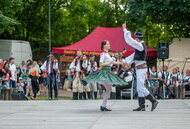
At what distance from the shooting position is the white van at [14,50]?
33688 mm

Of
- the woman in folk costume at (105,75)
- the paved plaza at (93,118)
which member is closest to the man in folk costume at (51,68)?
the paved plaza at (93,118)

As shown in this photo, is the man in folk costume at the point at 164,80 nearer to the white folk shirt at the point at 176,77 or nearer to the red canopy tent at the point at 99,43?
the white folk shirt at the point at 176,77

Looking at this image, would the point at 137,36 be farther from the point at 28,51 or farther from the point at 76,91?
the point at 28,51

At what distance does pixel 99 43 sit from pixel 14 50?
4839mm

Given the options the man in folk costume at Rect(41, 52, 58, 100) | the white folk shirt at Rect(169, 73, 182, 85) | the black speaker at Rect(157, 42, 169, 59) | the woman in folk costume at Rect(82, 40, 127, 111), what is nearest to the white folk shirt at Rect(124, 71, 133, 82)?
the black speaker at Rect(157, 42, 169, 59)

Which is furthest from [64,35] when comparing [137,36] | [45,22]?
[137,36]

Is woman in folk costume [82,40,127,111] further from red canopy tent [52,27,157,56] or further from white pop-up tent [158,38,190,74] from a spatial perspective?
white pop-up tent [158,38,190,74]

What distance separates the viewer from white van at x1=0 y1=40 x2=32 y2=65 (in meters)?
33.7

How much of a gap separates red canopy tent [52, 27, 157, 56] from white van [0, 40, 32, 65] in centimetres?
237

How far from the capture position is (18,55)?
33812 mm

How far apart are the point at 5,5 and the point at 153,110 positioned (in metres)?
24.6

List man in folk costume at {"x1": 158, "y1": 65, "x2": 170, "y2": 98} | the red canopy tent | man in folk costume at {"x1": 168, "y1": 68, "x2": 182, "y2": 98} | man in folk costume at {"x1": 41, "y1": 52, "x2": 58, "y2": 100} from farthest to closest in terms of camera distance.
→ 1. the red canopy tent
2. man in folk costume at {"x1": 168, "y1": 68, "x2": 182, "y2": 98}
3. man in folk costume at {"x1": 158, "y1": 65, "x2": 170, "y2": 98}
4. man in folk costume at {"x1": 41, "y1": 52, "x2": 58, "y2": 100}

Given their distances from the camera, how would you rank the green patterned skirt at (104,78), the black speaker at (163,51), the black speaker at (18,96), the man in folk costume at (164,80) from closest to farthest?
the green patterned skirt at (104,78) → the black speaker at (18,96) → the man in folk costume at (164,80) → the black speaker at (163,51)

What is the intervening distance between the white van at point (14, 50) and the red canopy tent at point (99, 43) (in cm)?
237
